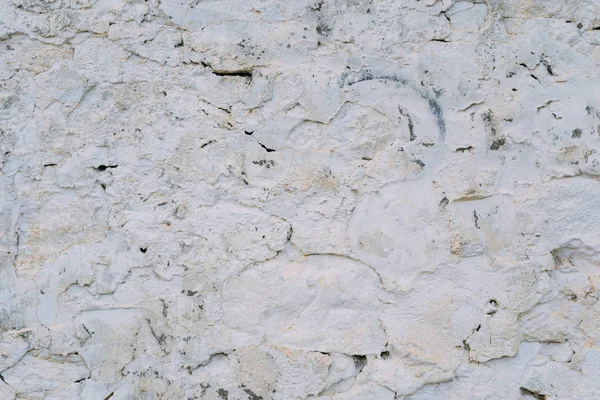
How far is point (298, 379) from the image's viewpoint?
1516 millimetres

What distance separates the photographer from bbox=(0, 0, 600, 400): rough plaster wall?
1.50m

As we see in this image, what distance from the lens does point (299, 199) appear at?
1525 millimetres

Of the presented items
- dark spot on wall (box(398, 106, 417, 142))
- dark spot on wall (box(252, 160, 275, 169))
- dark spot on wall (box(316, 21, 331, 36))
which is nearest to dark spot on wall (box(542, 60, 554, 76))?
dark spot on wall (box(398, 106, 417, 142))

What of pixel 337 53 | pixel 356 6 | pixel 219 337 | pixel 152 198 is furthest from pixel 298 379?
pixel 356 6

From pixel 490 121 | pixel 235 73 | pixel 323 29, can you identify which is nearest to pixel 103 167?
pixel 235 73

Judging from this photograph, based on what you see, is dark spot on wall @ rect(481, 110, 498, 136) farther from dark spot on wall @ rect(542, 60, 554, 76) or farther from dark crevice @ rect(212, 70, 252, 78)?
dark crevice @ rect(212, 70, 252, 78)

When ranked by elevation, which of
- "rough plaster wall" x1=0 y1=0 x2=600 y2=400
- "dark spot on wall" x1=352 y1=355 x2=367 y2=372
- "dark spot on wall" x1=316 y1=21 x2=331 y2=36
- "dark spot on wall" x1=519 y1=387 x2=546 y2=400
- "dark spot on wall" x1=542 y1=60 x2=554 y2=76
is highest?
"dark spot on wall" x1=316 y1=21 x2=331 y2=36

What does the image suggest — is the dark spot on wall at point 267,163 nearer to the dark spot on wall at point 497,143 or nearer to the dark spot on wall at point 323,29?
the dark spot on wall at point 323,29

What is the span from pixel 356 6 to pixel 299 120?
295mm

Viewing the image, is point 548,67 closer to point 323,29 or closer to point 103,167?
point 323,29

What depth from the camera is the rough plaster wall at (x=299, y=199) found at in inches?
59.1

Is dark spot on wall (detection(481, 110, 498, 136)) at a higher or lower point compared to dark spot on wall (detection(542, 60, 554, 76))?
lower

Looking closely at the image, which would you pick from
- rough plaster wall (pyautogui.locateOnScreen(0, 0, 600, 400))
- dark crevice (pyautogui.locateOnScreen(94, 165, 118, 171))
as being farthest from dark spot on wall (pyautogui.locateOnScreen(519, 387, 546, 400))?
dark crevice (pyautogui.locateOnScreen(94, 165, 118, 171))

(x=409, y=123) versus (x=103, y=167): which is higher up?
(x=409, y=123)
